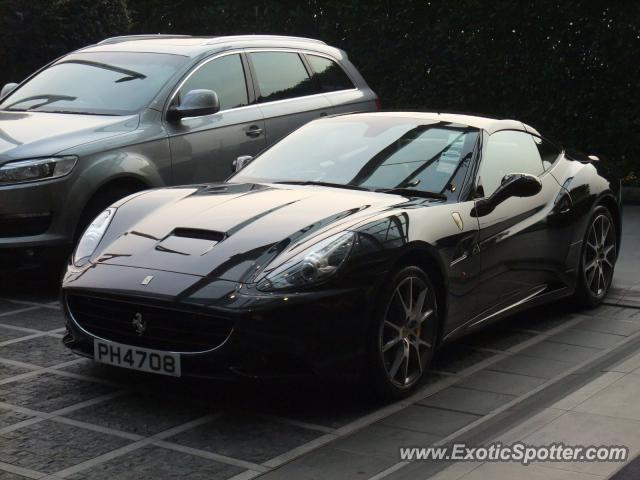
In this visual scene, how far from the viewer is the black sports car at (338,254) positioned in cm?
523

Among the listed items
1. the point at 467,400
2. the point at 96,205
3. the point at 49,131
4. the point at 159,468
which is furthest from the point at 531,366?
the point at 49,131

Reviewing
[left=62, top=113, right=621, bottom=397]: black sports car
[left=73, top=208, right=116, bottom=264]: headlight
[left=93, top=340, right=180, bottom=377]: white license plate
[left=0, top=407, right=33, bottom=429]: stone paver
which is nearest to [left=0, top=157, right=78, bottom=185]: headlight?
[left=62, top=113, right=621, bottom=397]: black sports car

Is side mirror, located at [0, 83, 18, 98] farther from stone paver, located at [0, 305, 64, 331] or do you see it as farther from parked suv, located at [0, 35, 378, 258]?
stone paver, located at [0, 305, 64, 331]

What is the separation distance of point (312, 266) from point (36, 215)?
309cm

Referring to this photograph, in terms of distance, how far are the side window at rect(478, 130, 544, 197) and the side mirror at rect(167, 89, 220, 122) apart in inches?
96.8

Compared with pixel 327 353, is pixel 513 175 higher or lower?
higher

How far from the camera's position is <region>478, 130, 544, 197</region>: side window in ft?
21.8

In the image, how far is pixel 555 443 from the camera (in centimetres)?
478

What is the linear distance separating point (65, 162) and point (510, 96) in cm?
638

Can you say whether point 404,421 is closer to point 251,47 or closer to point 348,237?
point 348,237

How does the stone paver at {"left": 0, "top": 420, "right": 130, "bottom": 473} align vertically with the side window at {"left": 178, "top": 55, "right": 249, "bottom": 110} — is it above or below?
below

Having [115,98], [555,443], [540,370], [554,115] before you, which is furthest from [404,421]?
[554,115]

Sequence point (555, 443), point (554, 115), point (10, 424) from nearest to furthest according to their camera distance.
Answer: point (555, 443) → point (10, 424) → point (554, 115)

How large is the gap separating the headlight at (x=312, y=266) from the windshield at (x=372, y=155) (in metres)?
1.04
